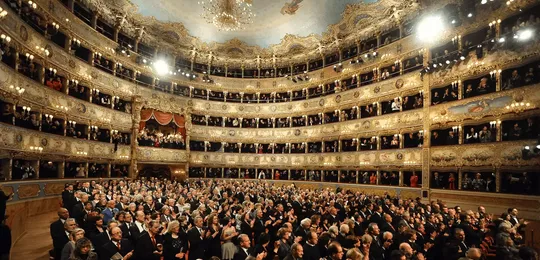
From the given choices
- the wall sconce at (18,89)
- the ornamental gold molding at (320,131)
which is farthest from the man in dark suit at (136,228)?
the ornamental gold molding at (320,131)

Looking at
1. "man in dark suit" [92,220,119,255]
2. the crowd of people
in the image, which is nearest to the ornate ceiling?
the crowd of people

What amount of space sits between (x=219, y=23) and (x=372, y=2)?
43.2ft

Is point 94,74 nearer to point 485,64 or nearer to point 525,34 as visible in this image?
point 485,64

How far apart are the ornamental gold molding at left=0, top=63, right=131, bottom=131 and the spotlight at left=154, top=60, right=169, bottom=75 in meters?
5.76

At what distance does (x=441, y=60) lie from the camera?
20.0 meters

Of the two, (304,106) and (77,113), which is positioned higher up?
→ (304,106)

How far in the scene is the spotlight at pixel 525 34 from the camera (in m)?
15.4

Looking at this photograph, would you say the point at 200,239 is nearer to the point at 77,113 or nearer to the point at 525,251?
the point at 525,251

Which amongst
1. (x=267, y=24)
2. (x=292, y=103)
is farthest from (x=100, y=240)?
(x=267, y=24)

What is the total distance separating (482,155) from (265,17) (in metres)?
23.4

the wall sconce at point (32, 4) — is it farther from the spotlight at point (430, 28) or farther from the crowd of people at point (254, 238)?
the spotlight at point (430, 28)

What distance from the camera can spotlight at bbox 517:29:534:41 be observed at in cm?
1535

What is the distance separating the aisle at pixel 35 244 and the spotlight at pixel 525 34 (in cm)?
2195

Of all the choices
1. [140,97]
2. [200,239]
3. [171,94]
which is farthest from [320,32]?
[200,239]
